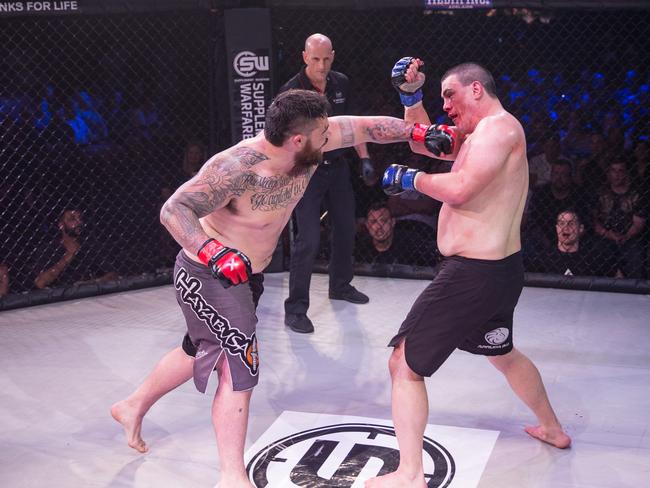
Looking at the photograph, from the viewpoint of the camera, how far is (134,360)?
3473mm

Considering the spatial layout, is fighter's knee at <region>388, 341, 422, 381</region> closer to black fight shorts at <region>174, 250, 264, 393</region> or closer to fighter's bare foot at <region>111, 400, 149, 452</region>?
black fight shorts at <region>174, 250, 264, 393</region>

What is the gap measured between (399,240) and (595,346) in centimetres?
135

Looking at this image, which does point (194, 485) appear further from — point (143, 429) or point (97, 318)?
point (97, 318)

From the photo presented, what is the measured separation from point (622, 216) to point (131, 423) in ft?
8.81

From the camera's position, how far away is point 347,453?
2.64 m

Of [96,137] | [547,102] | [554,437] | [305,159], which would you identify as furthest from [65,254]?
[554,437]

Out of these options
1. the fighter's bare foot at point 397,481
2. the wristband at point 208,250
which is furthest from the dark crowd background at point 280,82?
the wristband at point 208,250

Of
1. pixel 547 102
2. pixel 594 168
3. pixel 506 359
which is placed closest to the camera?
pixel 506 359

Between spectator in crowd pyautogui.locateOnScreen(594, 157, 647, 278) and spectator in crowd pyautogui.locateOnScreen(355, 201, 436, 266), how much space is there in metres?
0.87

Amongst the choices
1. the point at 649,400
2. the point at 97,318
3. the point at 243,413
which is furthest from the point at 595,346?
the point at 97,318

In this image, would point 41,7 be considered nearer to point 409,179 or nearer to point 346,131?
point 346,131

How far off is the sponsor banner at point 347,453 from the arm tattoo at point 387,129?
0.94 meters

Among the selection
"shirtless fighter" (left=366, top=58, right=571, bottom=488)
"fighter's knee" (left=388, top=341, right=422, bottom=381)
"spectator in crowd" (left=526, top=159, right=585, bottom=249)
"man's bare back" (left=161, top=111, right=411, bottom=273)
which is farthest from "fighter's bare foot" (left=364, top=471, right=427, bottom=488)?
"spectator in crowd" (left=526, top=159, right=585, bottom=249)

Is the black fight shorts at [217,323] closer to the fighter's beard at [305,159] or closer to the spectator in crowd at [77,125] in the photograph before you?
the fighter's beard at [305,159]
